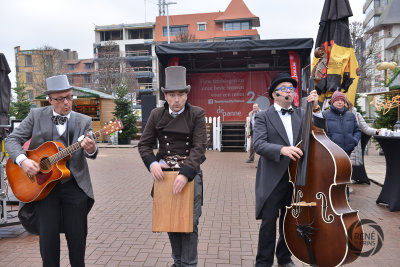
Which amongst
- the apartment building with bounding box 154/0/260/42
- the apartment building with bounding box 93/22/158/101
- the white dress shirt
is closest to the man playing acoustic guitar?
the white dress shirt

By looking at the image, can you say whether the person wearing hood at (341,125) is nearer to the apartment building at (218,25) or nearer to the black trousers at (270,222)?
the black trousers at (270,222)

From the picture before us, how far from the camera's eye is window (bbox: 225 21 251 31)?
169 feet

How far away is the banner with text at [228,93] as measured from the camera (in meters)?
17.9

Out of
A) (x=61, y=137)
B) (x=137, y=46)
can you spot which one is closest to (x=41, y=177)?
(x=61, y=137)

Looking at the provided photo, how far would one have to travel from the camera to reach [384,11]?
58875 mm

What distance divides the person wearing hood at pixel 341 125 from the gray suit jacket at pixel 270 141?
101 inches

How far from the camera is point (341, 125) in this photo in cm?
570

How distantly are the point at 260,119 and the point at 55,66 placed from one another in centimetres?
4553

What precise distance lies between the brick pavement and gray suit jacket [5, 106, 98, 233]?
116 cm

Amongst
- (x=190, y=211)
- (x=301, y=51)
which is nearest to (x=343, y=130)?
(x=190, y=211)

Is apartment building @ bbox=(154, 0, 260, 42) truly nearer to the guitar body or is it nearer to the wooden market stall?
the wooden market stall

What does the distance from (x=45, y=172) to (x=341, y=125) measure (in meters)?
4.73

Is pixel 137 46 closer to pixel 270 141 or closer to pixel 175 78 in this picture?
pixel 175 78

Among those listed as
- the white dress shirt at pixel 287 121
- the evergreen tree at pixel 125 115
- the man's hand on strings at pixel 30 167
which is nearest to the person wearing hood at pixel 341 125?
the white dress shirt at pixel 287 121
